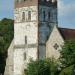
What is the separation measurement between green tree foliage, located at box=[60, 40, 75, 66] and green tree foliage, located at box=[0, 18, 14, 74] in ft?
69.3

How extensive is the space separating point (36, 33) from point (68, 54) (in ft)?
19.6

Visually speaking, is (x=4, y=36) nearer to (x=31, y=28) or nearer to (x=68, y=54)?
(x=31, y=28)

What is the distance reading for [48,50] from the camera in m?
74.9

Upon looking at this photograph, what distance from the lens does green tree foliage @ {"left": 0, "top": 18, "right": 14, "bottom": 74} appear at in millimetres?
91875

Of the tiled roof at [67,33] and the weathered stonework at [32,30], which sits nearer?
the tiled roof at [67,33]

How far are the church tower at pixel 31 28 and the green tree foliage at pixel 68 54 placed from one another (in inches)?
165

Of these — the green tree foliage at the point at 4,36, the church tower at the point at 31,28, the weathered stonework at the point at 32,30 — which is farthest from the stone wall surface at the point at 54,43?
the green tree foliage at the point at 4,36

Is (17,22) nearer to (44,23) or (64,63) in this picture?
(44,23)

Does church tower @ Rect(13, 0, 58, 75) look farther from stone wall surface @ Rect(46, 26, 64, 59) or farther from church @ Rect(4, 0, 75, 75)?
stone wall surface @ Rect(46, 26, 64, 59)

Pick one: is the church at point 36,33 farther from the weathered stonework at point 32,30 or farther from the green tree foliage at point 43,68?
the green tree foliage at point 43,68

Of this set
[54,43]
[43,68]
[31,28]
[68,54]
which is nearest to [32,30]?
[31,28]

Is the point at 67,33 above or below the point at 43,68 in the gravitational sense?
above

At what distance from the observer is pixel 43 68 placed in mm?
70250

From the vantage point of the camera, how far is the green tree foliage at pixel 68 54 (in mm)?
70438
